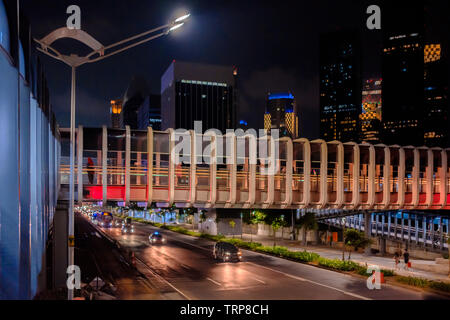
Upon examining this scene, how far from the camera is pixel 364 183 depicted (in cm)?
3638

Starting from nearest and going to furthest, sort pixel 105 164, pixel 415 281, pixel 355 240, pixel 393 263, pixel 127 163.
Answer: pixel 415 281, pixel 105 164, pixel 127 163, pixel 393 263, pixel 355 240

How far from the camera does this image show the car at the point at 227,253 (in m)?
35.8

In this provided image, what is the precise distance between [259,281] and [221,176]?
334 inches

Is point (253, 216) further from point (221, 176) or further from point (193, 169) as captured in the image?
point (193, 169)

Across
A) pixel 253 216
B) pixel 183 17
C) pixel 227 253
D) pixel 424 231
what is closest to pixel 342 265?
pixel 227 253

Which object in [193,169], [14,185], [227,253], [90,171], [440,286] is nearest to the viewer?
[14,185]

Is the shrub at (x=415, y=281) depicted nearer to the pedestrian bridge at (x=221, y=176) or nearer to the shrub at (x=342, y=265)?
the shrub at (x=342, y=265)

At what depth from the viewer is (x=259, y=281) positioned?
26.7 metres

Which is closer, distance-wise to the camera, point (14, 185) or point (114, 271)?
point (14, 185)

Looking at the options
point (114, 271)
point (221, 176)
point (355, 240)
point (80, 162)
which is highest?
point (80, 162)

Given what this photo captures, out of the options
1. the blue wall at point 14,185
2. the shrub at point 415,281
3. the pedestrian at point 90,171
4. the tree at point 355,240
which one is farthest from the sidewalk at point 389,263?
the blue wall at point 14,185

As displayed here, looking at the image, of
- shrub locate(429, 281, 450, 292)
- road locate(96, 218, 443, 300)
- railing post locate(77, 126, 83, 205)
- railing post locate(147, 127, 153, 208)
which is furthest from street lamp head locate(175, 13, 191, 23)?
shrub locate(429, 281, 450, 292)

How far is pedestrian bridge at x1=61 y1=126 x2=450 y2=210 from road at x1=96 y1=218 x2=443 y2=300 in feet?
16.3

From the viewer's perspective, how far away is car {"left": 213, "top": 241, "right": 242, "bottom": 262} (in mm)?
35844
